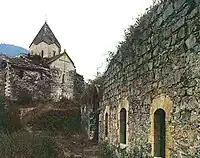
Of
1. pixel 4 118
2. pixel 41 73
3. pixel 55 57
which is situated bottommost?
pixel 4 118

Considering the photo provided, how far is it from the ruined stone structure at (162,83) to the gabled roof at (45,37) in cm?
3052

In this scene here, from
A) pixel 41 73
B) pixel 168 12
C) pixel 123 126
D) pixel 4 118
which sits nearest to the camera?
pixel 168 12

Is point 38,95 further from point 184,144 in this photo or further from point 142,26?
point 184,144

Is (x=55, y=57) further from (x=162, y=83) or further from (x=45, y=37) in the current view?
(x=162, y=83)

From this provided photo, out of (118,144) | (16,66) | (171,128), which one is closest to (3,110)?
(16,66)

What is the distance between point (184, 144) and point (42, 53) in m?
34.6

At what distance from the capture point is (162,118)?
5.96m

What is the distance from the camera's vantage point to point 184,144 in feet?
15.1

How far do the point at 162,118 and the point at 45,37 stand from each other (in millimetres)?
34497

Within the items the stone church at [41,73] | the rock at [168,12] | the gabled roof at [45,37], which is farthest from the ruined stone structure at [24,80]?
the rock at [168,12]

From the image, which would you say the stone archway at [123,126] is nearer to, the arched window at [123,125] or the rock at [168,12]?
the arched window at [123,125]

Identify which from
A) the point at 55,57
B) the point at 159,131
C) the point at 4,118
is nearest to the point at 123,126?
the point at 159,131

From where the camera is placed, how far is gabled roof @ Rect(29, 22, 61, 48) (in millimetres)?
38625

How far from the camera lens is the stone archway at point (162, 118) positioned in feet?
17.2
